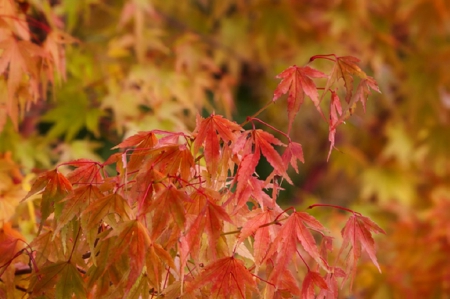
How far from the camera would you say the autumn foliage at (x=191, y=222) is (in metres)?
0.74

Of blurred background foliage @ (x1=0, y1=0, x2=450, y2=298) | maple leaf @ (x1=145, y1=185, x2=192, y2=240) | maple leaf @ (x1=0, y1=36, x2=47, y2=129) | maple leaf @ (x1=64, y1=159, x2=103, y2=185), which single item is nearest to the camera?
maple leaf @ (x1=145, y1=185, x2=192, y2=240)

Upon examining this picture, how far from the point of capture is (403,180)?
325 centimetres

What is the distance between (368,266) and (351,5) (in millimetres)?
1244

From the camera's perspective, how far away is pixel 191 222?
0.76m

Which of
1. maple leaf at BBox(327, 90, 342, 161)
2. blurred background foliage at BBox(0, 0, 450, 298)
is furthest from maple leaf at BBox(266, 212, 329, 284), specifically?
blurred background foliage at BBox(0, 0, 450, 298)

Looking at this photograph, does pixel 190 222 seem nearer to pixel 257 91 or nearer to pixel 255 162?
pixel 255 162

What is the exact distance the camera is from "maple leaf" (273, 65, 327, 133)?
0.79 meters

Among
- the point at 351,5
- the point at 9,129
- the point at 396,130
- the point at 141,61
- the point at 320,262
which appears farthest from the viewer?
the point at 396,130

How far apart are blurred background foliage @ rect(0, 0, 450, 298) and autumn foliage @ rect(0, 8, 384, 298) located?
0.26 m

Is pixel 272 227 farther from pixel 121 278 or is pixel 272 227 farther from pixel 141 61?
pixel 141 61

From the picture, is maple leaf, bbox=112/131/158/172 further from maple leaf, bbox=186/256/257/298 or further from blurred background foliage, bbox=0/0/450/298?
blurred background foliage, bbox=0/0/450/298

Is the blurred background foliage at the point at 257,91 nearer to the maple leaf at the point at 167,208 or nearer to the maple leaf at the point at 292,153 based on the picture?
the maple leaf at the point at 167,208

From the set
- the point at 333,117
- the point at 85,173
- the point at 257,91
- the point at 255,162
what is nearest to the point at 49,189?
the point at 85,173

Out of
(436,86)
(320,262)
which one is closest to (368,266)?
(436,86)
